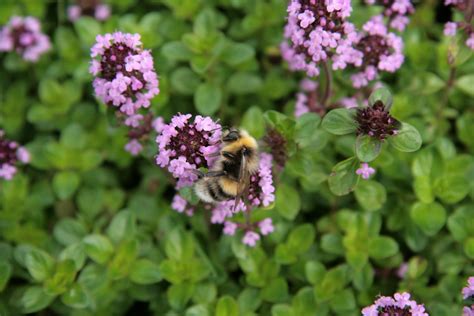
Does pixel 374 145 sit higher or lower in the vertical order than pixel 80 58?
lower

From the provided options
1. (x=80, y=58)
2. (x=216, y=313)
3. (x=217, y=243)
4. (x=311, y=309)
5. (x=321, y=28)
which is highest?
(x=80, y=58)

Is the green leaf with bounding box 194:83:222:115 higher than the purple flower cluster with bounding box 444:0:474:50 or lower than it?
lower

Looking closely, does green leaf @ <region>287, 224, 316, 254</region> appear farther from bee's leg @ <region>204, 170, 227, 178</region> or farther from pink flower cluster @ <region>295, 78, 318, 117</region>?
bee's leg @ <region>204, 170, 227, 178</region>

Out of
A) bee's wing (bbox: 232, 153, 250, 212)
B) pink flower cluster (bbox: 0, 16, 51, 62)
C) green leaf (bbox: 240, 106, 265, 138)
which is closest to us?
bee's wing (bbox: 232, 153, 250, 212)

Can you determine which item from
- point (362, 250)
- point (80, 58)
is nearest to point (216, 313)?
point (362, 250)

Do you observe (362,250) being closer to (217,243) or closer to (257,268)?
(257,268)

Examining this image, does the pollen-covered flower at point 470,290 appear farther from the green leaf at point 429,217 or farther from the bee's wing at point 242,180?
the bee's wing at point 242,180

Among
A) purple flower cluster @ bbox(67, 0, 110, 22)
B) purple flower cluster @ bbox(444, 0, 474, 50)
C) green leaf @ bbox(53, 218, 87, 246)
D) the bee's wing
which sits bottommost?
the bee's wing

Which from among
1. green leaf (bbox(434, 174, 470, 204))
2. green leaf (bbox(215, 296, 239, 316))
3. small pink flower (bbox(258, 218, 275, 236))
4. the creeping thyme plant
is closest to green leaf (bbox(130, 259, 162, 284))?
the creeping thyme plant

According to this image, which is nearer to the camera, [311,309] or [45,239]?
[311,309]
